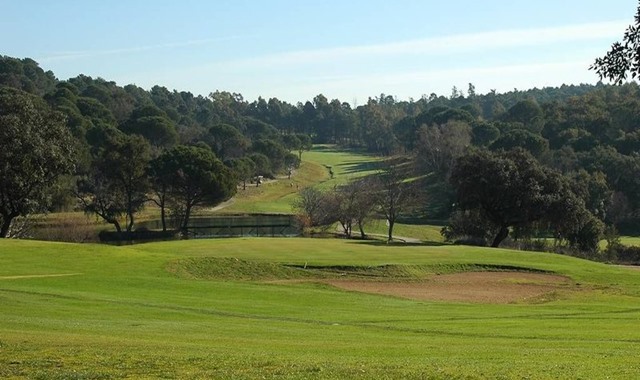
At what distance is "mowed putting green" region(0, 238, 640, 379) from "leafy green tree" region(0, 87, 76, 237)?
516 inches

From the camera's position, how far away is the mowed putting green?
61.2 ft

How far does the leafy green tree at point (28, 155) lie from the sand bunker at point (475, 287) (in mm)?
30994

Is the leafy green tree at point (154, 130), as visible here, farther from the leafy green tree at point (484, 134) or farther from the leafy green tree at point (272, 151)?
the leafy green tree at point (484, 134)

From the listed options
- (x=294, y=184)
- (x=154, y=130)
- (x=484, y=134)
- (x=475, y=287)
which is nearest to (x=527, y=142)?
(x=484, y=134)

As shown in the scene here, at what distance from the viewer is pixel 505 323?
30719 mm

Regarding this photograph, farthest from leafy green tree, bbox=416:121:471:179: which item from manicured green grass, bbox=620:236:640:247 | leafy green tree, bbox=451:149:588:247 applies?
leafy green tree, bbox=451:149:588:247

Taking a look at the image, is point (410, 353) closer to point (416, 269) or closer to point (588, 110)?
point (416, 269)

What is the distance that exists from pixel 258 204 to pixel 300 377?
110m

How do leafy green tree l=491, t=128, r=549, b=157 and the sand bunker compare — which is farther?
leafy green tree l=491, t=128, r=549, b=157

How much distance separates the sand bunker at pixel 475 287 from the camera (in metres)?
43.2

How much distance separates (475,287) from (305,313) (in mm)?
16711

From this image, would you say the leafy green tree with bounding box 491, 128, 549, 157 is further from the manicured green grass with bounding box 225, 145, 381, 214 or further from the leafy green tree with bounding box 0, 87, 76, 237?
the leafy green tree with bounding box 0, 87, 76, 237

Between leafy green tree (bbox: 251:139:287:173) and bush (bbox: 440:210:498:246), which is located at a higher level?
leafy green tree (bbox: 251:139:287:173)

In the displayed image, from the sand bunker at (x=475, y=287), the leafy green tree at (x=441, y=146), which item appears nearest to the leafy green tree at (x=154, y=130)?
the leafy green tree at (x=441, y=146)
